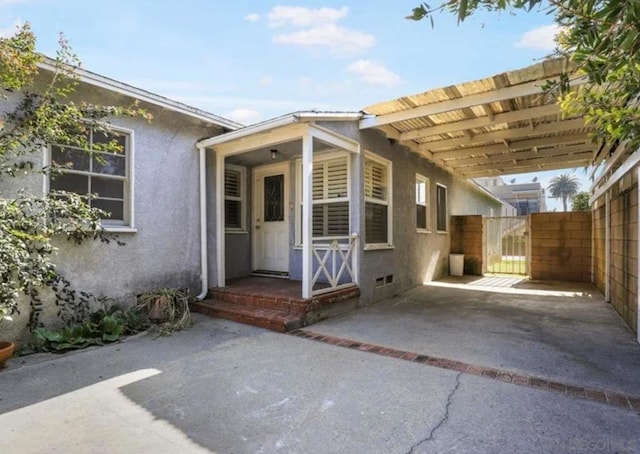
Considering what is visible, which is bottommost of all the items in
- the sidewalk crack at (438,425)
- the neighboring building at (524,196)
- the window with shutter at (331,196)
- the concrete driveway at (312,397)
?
the concrete driveway at (312,397)

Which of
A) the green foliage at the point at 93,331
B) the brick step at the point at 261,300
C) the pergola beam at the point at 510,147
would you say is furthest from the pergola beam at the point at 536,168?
the green foliage at the point at 93,331

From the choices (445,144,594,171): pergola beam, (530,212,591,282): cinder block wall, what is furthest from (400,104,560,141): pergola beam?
(530,212,591,282): cinder block wall

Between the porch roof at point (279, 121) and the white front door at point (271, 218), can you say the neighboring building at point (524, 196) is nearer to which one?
the white front door at point (271, 218)

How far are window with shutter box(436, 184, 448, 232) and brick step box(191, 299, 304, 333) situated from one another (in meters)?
6.71

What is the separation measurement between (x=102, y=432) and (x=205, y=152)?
15.7ft

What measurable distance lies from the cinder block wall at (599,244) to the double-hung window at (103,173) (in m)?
8.95

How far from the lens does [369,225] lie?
688 cm

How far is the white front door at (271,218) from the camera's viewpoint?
787 centimetres

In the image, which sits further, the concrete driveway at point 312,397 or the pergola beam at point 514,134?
the pergola beam at point 514,134

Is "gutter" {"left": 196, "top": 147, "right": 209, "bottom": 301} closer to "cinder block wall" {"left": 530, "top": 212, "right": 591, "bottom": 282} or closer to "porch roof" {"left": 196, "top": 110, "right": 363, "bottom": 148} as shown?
"porch roof" {"left": 196, "top": 110, "right": 363, "bottom": 148}

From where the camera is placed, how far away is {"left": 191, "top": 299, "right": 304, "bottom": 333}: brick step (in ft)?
16.4

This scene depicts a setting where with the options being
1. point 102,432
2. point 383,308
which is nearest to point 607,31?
point 102,432

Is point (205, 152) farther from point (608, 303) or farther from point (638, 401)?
point (608, 303)

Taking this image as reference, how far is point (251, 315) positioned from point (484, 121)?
16.8 feet
